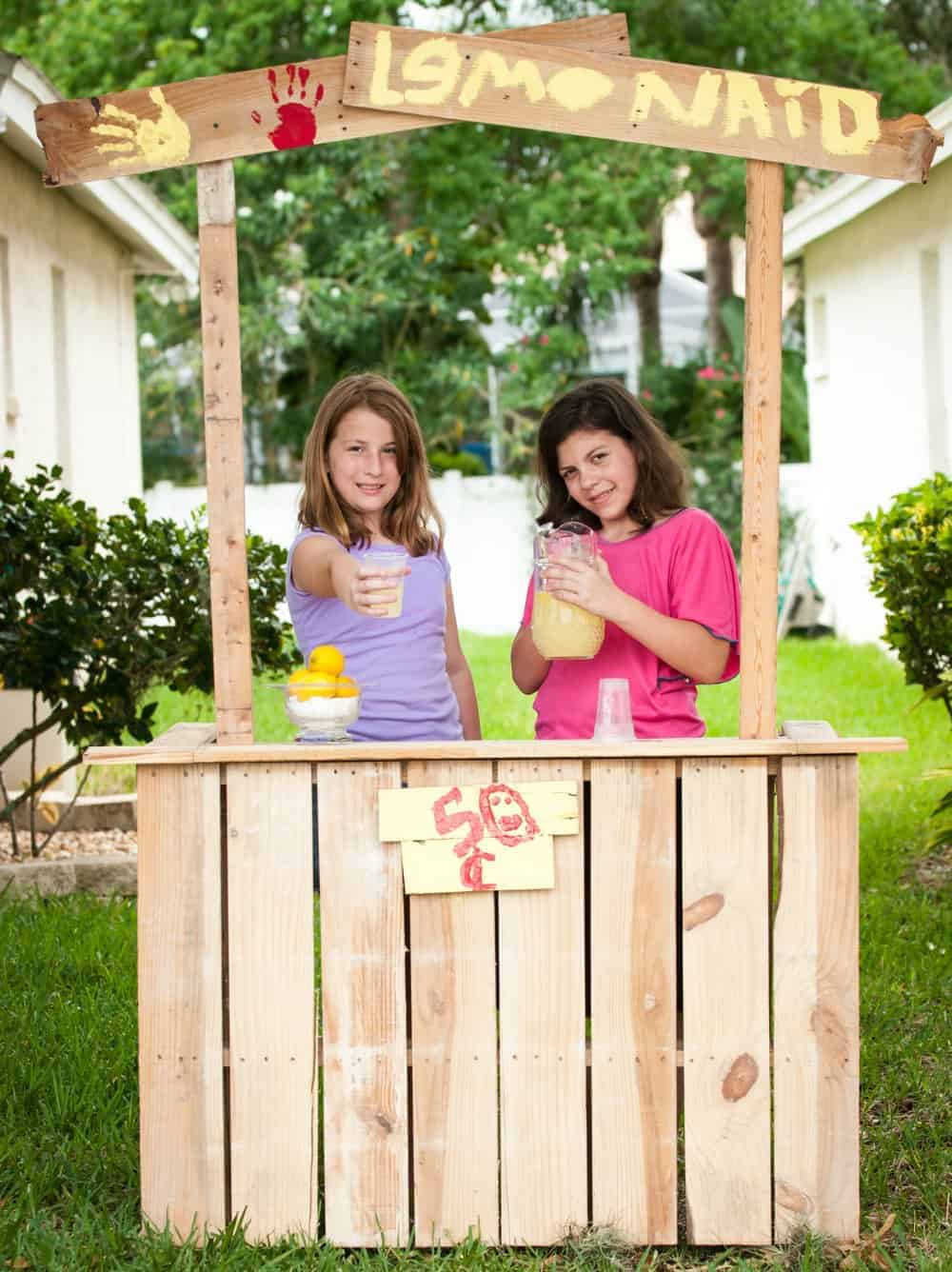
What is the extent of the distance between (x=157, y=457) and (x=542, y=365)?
14.2 feet

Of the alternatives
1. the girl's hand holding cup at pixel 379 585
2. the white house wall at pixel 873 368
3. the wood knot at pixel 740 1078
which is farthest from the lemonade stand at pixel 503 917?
the white house wall at pixel 873 368

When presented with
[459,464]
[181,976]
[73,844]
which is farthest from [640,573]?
[459,464]

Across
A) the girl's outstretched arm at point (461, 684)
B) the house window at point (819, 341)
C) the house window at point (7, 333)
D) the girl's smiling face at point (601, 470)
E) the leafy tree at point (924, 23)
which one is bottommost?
the girl's outstretched arm at point (461, 684)

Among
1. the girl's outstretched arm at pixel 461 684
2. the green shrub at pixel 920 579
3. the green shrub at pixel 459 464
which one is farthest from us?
the green shrub at pixel 459 464

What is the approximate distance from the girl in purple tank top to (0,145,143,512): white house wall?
4.40 meters

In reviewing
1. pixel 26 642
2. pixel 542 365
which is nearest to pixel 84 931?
pixel 26 642

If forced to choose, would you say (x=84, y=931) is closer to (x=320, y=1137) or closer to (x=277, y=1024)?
(x=320, y=1137)

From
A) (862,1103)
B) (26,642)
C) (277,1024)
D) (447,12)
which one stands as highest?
(447,12)

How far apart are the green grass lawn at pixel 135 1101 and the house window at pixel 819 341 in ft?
24.9

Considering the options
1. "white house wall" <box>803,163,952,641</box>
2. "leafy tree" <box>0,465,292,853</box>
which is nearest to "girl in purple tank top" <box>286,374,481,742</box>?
"leafy tree" <box>0,465,292,853</box>

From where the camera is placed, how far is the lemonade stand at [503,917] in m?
2.94

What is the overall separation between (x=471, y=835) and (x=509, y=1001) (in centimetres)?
31

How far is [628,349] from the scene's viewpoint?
20.7m

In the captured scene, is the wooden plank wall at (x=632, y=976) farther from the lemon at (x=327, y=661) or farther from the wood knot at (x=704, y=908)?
the lemon at (x=327, y=661)
